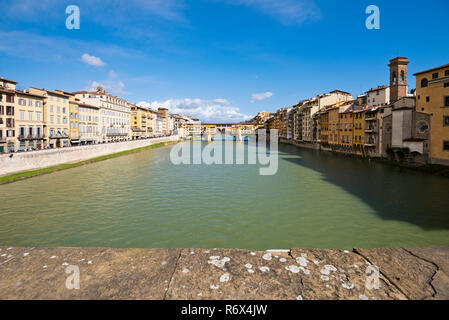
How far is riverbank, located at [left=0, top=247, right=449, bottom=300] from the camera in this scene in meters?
3.56

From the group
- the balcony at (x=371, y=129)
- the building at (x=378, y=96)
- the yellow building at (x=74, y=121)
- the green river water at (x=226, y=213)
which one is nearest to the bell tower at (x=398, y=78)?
the building at (x=378, y=96)

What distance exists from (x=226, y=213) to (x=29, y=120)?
42.2m

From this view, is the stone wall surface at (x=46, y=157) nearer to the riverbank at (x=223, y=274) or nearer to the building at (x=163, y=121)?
the riverbank at (x=223, y=274)

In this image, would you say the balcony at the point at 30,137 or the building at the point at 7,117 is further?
the balcony at the point at 30,137

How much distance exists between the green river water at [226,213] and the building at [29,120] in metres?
21.2

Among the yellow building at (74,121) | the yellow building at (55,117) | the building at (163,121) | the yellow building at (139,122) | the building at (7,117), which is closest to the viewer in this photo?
the building at (7,117)

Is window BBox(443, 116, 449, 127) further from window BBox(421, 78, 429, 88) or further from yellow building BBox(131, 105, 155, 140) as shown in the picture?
yellow building BBox(131, 105, 155, 140)

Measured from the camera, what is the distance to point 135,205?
50.0 feet

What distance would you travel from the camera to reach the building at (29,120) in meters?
38.6

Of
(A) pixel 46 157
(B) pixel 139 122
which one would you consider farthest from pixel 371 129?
(B) pixel 139 122

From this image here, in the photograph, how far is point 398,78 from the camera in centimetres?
4406

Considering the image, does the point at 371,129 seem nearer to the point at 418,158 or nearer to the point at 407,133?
the point at 407,133

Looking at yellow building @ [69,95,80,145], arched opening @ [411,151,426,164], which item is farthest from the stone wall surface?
arched opening @ [411,151,426,164]
